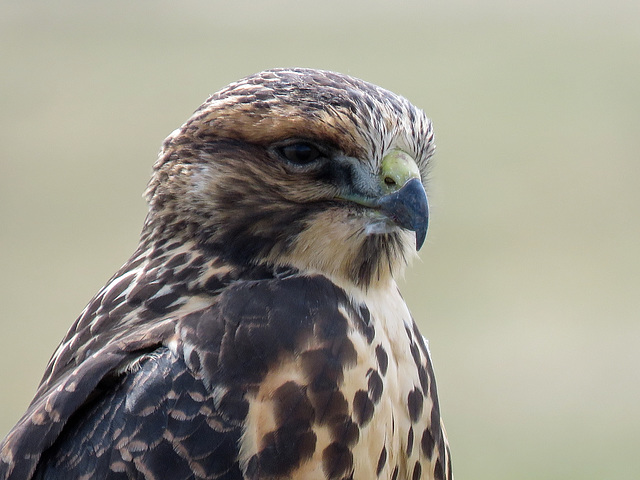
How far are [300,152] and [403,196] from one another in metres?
0.30

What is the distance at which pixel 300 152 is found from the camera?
3.16 meters

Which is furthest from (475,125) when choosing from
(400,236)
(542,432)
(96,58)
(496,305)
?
(400,236)

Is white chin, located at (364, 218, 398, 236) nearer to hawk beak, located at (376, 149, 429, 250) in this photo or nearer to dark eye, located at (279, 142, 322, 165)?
hawk beak, located at (376, 149, 429, 250)

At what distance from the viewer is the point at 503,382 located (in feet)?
42.2

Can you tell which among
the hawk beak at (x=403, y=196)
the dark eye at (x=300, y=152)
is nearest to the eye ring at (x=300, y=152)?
Answer: the dark eye at (x=300, y=152)

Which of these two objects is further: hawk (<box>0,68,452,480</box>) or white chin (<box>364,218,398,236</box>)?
white chin (<box>364,218,398,236</box>)

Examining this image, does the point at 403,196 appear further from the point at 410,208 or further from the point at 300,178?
the point at 300,178

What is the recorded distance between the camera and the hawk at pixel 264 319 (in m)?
2.89

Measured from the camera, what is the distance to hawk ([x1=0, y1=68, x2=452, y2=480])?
2895 mm

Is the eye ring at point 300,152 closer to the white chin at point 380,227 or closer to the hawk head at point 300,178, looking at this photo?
the hawk head at point 300,178

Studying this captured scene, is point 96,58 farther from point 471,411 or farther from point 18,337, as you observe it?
point 471,411

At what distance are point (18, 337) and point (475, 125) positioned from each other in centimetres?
1128

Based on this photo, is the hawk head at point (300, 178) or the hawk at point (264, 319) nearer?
the hawk at point (264, 319)

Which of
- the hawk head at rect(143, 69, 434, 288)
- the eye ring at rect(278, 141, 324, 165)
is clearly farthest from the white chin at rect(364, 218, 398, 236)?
the eye ring at rect(278, 141, 324, 165)
